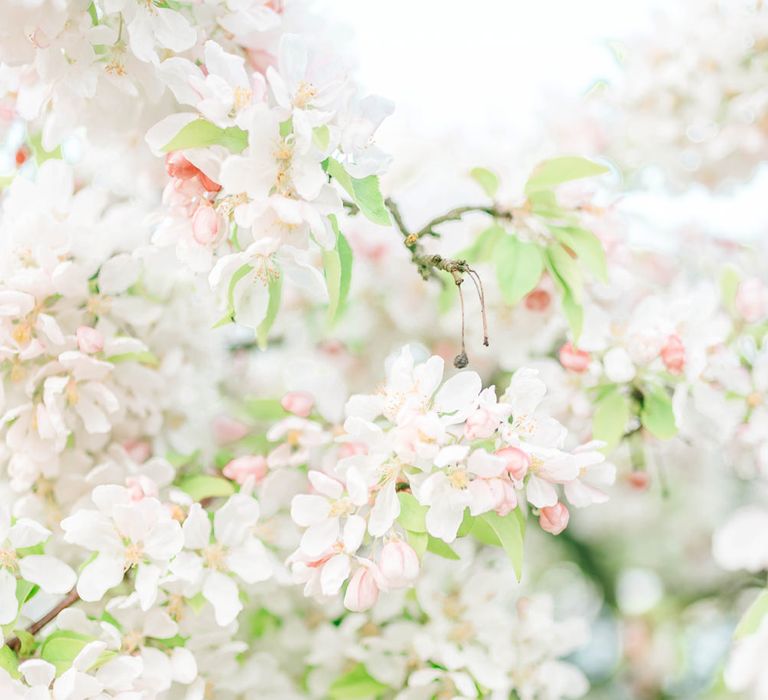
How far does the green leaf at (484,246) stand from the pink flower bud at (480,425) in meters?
0.39

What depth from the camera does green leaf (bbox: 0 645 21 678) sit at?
0.91 meters

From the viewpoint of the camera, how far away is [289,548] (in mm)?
1166

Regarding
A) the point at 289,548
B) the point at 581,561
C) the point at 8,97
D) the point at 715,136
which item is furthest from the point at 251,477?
the point at 581,561

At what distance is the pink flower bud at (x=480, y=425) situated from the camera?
0.83m

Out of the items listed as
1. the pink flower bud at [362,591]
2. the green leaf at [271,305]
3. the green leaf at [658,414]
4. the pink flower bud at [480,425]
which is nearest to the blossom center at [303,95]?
the green leaf at [271,305]

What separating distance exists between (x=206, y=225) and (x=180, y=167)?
6 cm

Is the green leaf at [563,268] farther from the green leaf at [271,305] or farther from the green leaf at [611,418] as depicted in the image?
the green leaf at [271,305]

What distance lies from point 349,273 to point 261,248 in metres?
0.18

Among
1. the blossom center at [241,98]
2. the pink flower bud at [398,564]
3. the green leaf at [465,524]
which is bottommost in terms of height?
the pink flower bud at [398,564]

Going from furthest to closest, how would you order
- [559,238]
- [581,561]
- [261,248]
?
[581,561] < [559,238] < [261,248]

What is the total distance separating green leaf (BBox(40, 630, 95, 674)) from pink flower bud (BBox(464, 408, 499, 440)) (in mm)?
417

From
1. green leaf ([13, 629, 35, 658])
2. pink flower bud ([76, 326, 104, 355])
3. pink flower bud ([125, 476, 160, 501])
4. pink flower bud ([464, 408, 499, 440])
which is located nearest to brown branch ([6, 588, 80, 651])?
green leaf ([13, 629, 35, 658])

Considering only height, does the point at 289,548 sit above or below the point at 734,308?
below

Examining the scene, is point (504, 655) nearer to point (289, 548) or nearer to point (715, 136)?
point (289, 548)
